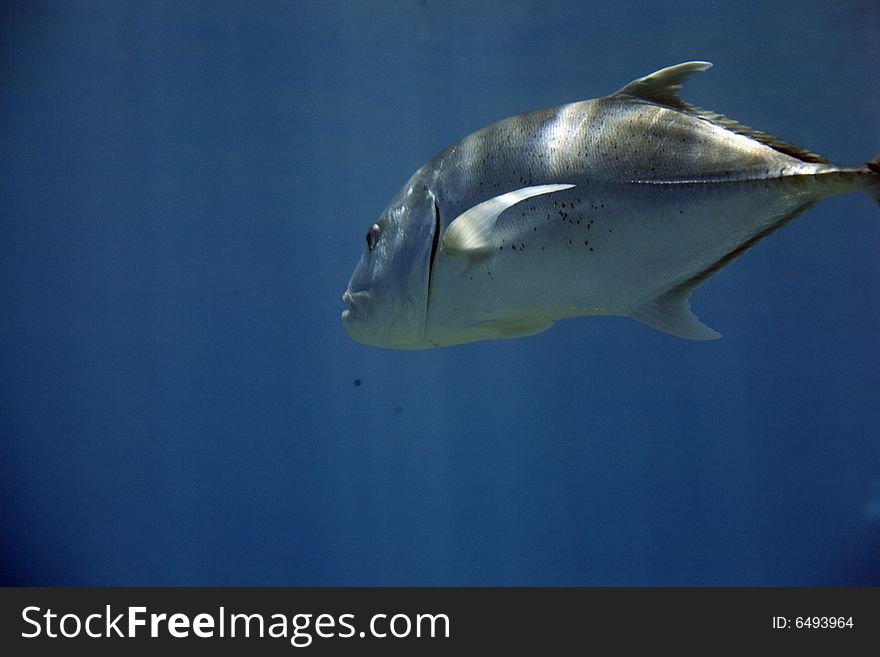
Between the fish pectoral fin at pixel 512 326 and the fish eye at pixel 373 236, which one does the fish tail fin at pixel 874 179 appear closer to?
the fish pectoral fin at pixel 512 326

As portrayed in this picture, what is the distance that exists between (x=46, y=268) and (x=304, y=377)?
13.6 feet

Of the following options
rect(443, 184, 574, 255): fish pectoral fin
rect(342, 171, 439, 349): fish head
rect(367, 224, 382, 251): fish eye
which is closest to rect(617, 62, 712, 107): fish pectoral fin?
rect(443, 184, 574, 255): fish pectoral fin

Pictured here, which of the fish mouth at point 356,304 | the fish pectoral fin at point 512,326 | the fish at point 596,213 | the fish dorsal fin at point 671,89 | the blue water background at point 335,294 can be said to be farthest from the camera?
the blue water background at point 335,294

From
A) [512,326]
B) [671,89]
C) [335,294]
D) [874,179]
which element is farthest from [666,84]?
[335,294]

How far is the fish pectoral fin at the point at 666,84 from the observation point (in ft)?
6.26

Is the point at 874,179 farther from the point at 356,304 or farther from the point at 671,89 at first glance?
the point at 356,304

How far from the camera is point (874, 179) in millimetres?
1532

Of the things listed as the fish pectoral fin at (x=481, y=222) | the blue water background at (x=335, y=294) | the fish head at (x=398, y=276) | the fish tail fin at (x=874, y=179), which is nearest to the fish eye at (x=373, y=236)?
the fish head at (x=398, y=276)

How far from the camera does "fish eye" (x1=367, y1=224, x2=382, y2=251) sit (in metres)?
2.25

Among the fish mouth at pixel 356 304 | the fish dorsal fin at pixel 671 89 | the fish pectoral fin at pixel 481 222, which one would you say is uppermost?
the fish dorsal fin at pixel 671 89

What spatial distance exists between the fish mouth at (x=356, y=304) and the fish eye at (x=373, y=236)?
0.17 metres

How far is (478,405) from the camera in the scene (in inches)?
405

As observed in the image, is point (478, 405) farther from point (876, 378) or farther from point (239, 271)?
point (876, 378)

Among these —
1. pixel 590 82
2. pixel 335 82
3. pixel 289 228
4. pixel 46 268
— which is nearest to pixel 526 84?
pixel 590 82
